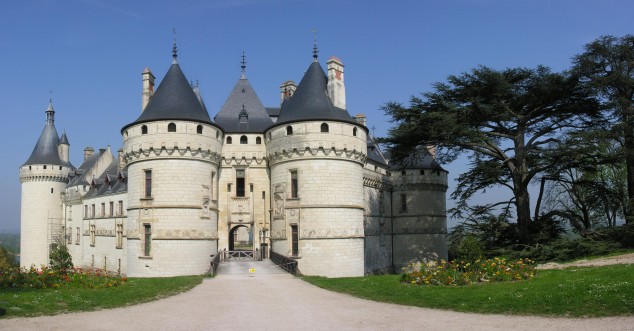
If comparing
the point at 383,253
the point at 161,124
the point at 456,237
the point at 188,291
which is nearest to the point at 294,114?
the point at 161,124

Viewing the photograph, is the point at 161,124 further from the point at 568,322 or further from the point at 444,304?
the point at 568,322

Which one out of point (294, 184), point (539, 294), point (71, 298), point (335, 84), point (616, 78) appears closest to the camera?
point (539, 294)

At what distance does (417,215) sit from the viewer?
1563 inches

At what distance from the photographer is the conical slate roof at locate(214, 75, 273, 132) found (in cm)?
3100

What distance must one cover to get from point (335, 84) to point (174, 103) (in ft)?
29.4

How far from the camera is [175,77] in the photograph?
92.7 feet

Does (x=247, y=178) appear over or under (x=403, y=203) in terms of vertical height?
over

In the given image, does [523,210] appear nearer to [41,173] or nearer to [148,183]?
[148,183]

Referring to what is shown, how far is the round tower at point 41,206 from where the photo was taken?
51.5m

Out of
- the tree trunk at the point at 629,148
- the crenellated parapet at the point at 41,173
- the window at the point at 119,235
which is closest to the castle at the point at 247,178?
Result: the window at the point at 119,235

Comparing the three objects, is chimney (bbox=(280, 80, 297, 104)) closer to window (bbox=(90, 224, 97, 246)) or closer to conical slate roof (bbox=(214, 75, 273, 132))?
conical slate roof (bbox=(214, 75, 273, 132))

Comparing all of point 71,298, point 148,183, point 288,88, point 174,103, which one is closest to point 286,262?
point 148,183

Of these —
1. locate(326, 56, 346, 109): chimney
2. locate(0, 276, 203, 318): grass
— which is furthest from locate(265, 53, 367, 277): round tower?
locate(0, 276, 203, 318): grass

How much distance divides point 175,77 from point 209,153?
489 centimetres
